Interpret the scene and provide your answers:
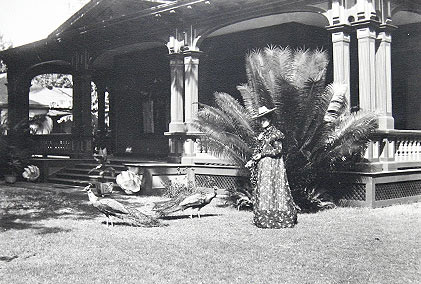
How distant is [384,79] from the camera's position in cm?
1224

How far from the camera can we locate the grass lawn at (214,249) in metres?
6.11

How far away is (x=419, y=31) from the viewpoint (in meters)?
15.8

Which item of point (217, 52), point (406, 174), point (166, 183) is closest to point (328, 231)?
point (406, 174)

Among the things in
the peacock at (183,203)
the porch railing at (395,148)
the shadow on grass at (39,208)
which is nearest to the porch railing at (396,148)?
the porch railing at (395,148)

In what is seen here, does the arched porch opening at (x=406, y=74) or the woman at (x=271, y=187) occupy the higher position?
the arched porch opening at (x=406, y=74)

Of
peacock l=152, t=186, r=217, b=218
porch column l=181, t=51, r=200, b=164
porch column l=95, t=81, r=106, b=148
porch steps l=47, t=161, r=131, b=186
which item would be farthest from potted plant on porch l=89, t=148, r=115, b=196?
porch column l=95, t=81, r=106, b=148

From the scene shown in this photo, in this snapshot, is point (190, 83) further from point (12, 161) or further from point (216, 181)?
point (12, 161)

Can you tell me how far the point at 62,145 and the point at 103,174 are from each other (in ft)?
16.4

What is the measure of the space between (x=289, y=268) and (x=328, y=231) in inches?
104

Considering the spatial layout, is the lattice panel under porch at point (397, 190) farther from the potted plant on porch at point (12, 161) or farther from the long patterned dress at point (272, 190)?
the potted plant on porch at point (12, 161)

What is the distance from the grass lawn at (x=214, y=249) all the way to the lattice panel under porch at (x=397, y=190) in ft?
1.83

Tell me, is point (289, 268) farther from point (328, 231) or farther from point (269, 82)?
point (269, 82)

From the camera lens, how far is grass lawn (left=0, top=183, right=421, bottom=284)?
20.0 feet

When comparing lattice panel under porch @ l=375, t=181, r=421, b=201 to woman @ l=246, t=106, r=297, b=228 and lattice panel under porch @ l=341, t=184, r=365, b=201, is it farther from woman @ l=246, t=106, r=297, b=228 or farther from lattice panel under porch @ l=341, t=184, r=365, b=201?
woman @ l=246, t=106, r=297, b=228
